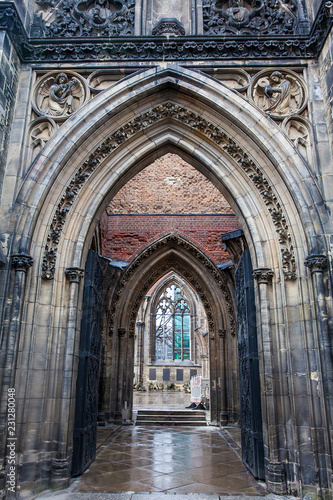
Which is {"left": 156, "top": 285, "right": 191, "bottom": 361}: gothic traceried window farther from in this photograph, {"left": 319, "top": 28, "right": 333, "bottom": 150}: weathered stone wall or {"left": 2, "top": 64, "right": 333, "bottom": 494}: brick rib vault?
{"left": 319, "top": 28, "right": 333, "bottom": 150}: weathered stone wall

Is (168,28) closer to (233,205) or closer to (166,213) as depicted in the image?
(233,205)

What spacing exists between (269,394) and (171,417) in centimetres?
831

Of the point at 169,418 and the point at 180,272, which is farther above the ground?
the point at 180,272

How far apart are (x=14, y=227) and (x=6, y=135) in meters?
1.43

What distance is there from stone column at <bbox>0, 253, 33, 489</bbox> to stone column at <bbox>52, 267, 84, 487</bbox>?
679 millimetres

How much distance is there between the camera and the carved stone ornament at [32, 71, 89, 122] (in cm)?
657

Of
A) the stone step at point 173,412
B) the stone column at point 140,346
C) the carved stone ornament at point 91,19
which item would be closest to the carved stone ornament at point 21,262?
the carved stone ornament at point 91,19

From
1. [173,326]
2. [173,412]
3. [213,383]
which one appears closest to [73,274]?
[213,383]

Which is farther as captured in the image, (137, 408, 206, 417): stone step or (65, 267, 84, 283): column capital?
(137, 408, 206, 417): stone step

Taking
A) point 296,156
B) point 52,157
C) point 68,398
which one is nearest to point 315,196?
point 296,156

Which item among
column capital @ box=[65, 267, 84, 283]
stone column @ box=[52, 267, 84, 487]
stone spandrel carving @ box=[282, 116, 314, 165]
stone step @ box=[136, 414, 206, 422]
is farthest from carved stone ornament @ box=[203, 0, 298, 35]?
stone step @ box=[136, 414, 206, 422]

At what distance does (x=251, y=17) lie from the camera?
705cm

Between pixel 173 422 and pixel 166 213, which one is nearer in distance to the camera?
pixel 173 422

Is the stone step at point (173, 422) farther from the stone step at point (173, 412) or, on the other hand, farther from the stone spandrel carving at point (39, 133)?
the stone spandrel carving at point (39, 133)
